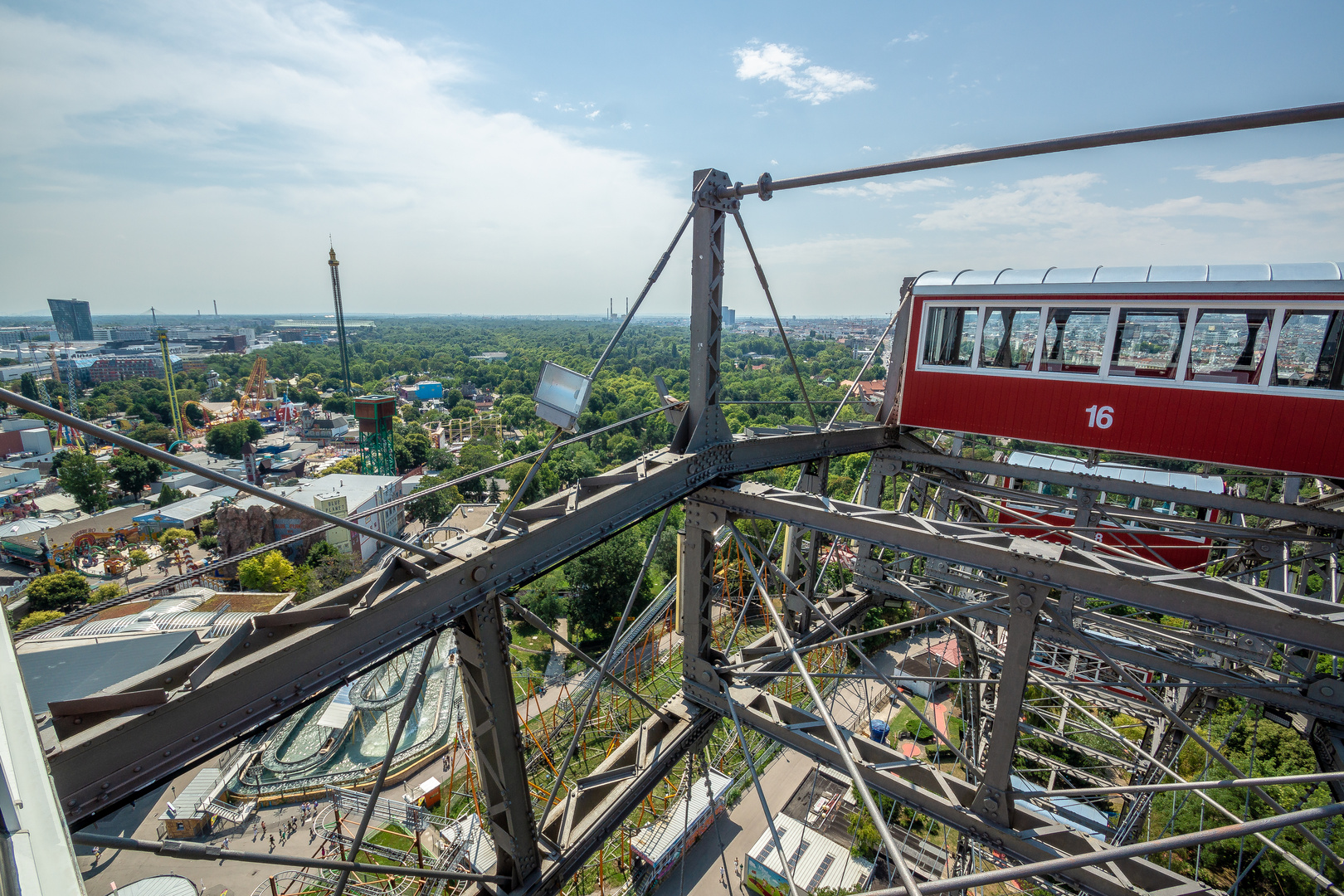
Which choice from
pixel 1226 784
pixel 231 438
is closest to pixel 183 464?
pixel 1226 784

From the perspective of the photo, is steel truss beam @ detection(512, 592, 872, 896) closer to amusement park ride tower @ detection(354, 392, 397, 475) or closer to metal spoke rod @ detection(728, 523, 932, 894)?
metal spoke rod @ detection(728, 523, 932, 894)

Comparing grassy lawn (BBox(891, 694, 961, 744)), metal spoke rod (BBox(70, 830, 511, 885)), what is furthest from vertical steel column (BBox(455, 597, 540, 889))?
grassy lawn (BBox(891, 694, 961, 744))

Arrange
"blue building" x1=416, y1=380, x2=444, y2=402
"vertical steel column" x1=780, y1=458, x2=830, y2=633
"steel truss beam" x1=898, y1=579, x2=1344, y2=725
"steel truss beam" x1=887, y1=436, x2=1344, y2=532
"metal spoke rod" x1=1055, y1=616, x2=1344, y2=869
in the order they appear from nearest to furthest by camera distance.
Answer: "metal spoke rod" x1=1055, y1=616, x2=1344, y2=869 < "steel truss beam" x1=898, y1=579, x2=1344, y2=725 < "steel truss beam" x1=887, y1=436, x2=1344, y2=532 < "vertical steel column" x1=780, y1=458, x2=830, y2=633 < "blue building" x1=416, y1=380, x2=444, y2=402

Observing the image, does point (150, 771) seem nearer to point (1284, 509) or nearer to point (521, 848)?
point (521, 848)

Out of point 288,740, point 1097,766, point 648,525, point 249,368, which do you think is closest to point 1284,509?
point 1097,766

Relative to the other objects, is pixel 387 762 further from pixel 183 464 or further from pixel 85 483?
pixel 85 483

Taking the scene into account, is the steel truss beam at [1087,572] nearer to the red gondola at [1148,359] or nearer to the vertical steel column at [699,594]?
the vertical steel column at [699,594]
